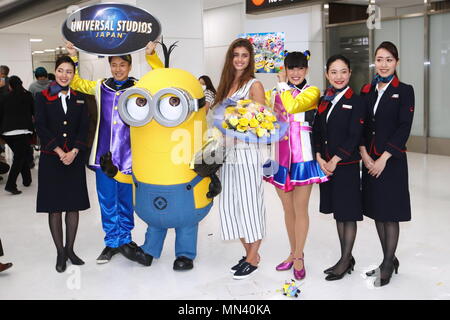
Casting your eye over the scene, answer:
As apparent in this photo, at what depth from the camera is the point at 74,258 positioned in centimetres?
373

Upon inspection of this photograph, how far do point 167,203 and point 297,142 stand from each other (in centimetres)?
93

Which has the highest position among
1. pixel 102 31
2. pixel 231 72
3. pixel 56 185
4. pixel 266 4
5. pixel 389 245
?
pixel 266 4

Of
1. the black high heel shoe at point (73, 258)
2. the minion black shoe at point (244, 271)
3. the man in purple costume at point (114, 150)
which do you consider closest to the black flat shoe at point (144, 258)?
the man in purple costume at point (114, 150)

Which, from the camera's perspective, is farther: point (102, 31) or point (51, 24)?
point (51, 24)

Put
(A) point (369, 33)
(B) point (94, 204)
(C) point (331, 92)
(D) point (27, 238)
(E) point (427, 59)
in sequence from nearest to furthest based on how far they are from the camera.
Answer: (C) point (331, 92)
(D) point (27, 238)
(B) point (94, 204)
(E) point (427, 59)
(A) point (369, 33)

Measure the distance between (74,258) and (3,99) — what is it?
3573mm

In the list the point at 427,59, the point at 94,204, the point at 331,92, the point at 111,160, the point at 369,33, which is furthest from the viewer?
the point at 369,33

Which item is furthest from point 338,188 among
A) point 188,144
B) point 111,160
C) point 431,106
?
point 431,106

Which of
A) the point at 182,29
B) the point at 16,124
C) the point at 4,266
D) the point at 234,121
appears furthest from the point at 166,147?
the point at 182,29

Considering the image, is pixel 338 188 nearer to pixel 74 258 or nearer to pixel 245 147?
pixel 245 147

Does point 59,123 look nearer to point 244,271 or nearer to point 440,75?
point 244,271

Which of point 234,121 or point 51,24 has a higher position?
point 51,24

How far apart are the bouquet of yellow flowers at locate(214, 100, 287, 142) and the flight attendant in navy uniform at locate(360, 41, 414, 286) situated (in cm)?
56

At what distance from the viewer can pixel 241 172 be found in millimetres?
3299
